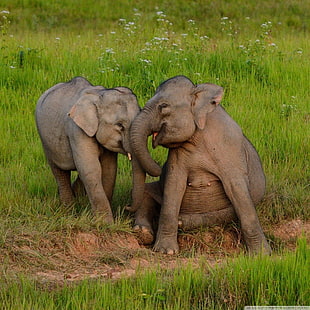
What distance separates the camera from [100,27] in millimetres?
16875

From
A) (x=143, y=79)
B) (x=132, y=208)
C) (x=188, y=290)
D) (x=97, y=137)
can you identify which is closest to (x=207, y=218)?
(x=132, y=208)

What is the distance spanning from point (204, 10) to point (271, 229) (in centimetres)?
1026

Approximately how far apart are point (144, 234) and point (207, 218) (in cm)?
59

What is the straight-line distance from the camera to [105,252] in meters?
7.35

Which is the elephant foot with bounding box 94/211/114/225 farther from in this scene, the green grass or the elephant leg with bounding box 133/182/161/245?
the green grass

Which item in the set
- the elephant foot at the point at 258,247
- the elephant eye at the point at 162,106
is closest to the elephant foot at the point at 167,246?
the elephant foot at the point at 258,247

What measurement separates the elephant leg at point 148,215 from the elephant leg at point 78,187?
→ 77cm

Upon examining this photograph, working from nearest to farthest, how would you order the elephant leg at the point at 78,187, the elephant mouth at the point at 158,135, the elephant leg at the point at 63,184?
the elephant mouth at the point at 158,135 < the elephant leg at the point at 63,184 < the elephant leg at the point at 78,187

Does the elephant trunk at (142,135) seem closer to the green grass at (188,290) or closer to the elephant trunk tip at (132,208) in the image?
the elephant trunk tip at (132,208)

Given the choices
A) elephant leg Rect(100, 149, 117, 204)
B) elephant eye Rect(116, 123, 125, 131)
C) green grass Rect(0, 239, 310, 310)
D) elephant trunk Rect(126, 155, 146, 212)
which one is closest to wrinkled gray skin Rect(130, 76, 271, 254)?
elephant trunk Rect(126, 155, 146, 212)

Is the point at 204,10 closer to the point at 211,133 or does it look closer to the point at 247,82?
the point at 247,82

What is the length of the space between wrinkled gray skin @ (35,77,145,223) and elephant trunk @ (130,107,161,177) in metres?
0.19

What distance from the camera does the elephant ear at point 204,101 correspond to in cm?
742

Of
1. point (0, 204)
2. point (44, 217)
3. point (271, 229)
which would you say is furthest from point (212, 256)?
point (0, 204)
